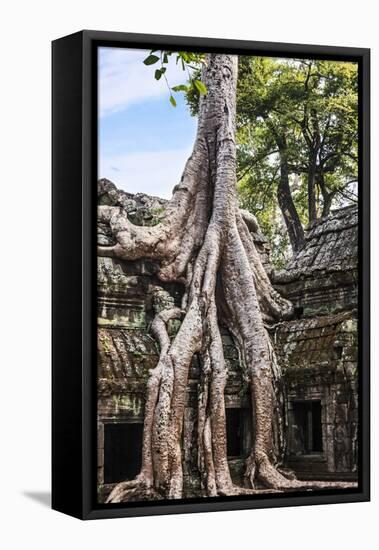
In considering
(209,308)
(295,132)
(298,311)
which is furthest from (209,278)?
(295,132)

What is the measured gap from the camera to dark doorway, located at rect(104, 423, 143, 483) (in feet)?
32.3

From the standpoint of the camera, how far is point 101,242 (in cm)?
993

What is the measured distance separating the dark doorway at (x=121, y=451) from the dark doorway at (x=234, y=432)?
76 centimetres

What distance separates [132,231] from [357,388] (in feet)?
6.87

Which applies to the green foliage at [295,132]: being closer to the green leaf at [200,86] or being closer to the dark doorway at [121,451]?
the green leaf at [200,86]

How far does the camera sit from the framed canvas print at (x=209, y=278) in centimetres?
984

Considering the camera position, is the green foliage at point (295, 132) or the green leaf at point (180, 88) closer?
the green leaf at point (180, 88)

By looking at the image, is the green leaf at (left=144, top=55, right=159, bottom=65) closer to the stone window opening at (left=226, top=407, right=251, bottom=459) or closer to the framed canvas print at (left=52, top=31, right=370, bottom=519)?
the framed canvas print at (left=52, top=31, right=370, bottom=519)

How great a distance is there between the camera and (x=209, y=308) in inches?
412

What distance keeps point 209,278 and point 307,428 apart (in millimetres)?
1311

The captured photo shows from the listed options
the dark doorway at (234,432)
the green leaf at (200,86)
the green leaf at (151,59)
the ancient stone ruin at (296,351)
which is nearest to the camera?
the green leaf at (200,86)

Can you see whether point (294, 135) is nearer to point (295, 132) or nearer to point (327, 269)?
point (295, 132)

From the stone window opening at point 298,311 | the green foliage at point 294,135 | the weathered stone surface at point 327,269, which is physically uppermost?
the green foliage at point 294,135

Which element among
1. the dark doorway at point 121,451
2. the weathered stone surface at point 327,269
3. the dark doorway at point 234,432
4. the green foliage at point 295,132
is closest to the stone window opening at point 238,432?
A: the dark doorway at point 234,432
